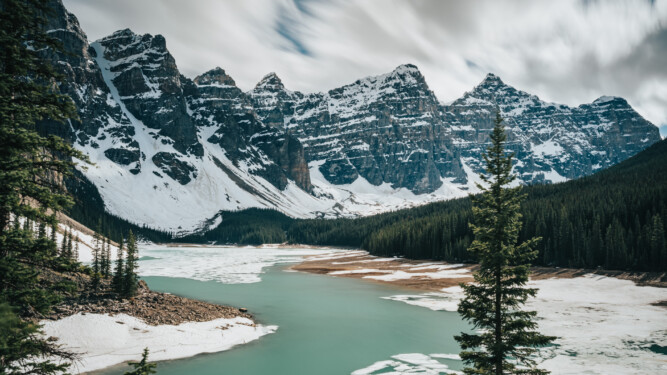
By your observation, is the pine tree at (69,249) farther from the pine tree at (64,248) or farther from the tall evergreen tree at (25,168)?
the tall evergreen tree at (25,168)

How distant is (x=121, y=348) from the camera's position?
25.7m

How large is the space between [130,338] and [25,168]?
20716 mm

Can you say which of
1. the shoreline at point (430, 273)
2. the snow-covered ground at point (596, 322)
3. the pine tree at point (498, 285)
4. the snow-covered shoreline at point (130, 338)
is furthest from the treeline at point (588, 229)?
the pine tree at point (498, 285)

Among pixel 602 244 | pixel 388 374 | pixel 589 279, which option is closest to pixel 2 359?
pixel 388 374

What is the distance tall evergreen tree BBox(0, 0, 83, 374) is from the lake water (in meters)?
15.2

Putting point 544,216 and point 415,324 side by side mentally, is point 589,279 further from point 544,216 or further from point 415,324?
point 415,324

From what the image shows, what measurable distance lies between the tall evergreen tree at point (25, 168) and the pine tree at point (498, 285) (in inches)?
459

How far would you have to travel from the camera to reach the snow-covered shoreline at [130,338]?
24.8 meters

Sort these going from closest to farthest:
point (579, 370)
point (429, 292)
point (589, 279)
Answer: point (579, 370)
point (429, 292)
point (589, 279)

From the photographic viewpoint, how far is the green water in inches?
962

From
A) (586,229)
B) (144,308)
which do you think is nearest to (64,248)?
(144,308)

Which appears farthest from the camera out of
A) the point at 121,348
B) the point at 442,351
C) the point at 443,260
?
A: the point at 443,260

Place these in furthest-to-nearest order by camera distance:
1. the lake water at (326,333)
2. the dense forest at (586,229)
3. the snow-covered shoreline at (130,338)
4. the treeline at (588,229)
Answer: the dense forest at (586,229) → the treeline at (588,229) → the snow-covered shoreline at (130,338) → the lake water at (326,333)

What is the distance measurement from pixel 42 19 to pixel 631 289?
201ft
